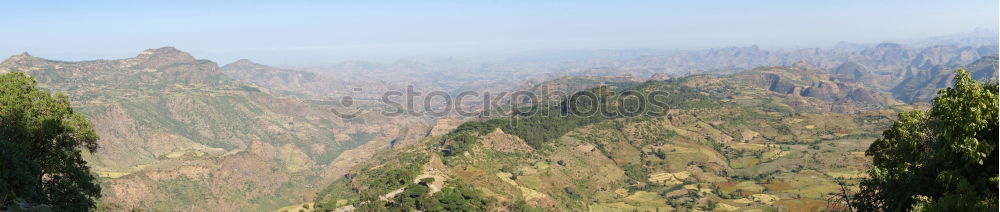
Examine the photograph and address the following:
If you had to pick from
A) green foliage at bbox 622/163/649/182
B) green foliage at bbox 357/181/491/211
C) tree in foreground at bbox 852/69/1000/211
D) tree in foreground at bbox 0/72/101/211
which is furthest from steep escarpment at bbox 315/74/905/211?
tree in foreground at bbox 852/69/1000/211

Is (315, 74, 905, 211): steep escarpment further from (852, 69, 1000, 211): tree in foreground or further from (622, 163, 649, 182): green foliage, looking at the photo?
(852, 69, 1000, 211): tree in foreground

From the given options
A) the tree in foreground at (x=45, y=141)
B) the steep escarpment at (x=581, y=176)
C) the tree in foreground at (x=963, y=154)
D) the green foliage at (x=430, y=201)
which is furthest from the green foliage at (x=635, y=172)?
the tree in foreground at (x=45, y=141)

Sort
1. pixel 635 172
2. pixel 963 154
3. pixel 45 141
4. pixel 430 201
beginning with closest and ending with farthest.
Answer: pixel 963 154
pixel 45 141
pixel 430 201
pixel 635 172

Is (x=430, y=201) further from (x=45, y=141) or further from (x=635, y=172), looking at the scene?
(x=635, y=172)

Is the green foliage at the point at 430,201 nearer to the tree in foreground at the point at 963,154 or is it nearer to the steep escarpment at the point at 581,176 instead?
the steep escarpment at the point at 581,176

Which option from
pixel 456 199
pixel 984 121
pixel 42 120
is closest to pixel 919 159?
pixel 984 121

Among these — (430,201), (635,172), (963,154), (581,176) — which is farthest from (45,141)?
(635,172)

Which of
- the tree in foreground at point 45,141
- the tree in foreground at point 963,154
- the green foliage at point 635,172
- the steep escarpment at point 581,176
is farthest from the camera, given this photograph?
the green foliage at point 635,172

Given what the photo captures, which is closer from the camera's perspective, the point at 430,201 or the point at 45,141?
the point at 45,141

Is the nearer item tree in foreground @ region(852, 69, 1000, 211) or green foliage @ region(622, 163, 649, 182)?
tree in foreground @ region(852, 69, 1000, 211)
